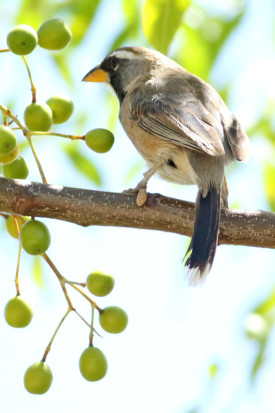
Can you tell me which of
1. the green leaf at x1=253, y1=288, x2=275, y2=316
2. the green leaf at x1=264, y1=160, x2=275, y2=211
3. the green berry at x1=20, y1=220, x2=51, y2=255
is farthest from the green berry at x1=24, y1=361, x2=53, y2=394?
the green leaf at x1=264, y1=160, x2=275, y2=211

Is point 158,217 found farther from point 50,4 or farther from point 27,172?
point 50,4

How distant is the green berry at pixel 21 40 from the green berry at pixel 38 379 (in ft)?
4.37

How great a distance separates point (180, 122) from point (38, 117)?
1.04m

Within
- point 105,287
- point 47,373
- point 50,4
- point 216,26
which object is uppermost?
point 216,26

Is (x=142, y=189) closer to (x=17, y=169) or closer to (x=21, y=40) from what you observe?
(x=17, y=169)

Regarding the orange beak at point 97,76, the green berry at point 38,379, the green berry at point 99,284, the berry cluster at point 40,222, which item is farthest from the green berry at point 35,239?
the orange beak at point 97,76

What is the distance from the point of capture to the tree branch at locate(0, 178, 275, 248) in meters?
2.67

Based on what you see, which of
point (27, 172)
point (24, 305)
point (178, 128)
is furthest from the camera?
point (178, 128)

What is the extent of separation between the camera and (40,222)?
2588 mm

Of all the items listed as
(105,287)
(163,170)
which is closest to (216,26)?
(163,170)

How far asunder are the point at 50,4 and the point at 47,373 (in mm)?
2179

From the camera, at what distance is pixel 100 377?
101 inches

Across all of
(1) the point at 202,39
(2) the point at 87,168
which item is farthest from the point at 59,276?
(1) the point at 202,39

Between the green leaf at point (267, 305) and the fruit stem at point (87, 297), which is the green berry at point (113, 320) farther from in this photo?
the green leaf at point (267, 305)
